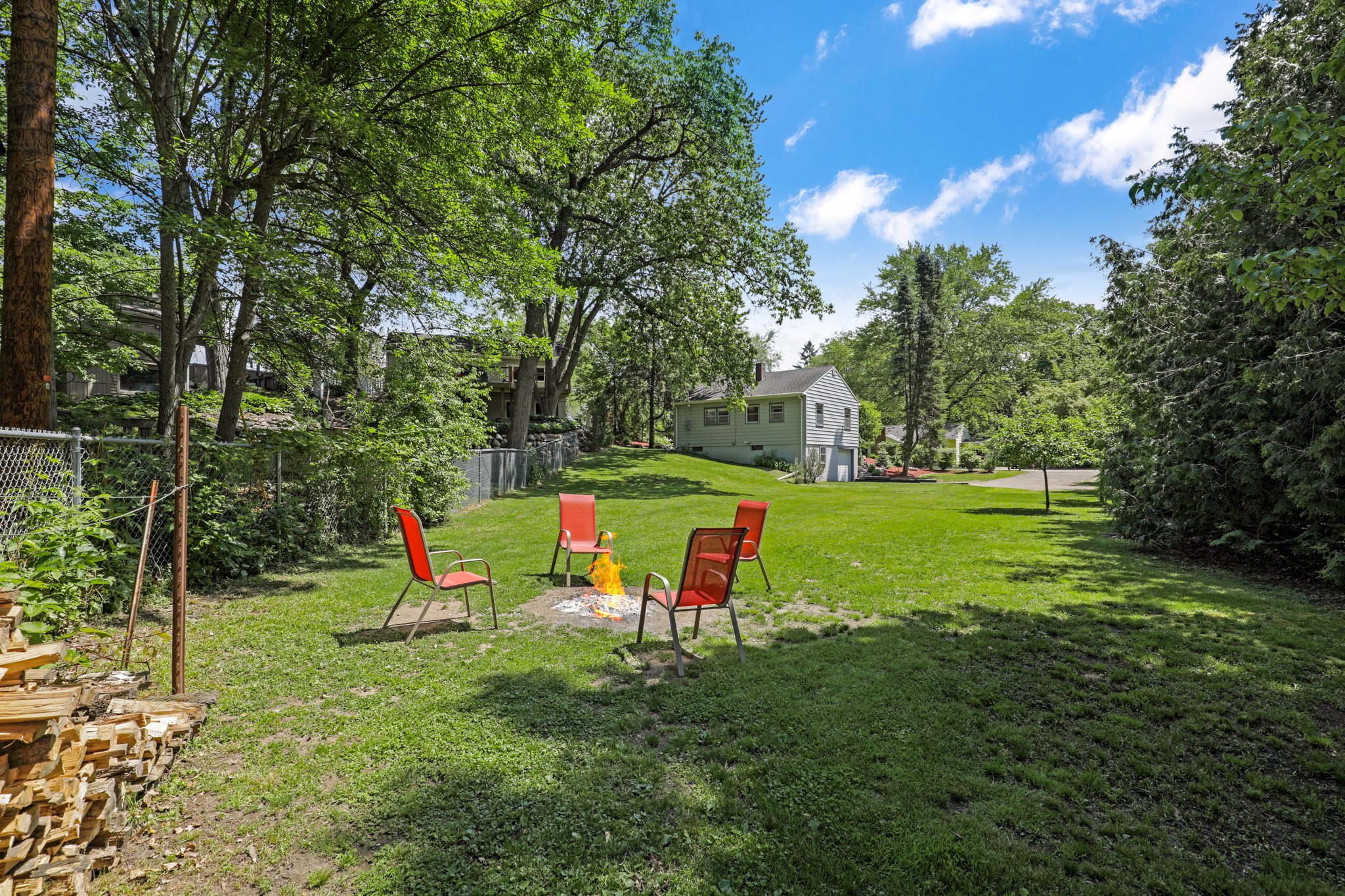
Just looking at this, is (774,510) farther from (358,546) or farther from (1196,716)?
(1196,716)

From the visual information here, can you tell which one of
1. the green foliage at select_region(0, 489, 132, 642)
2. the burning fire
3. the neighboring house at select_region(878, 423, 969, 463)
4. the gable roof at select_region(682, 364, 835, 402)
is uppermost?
the gable roof at select_region(682, 364, 835, 402)

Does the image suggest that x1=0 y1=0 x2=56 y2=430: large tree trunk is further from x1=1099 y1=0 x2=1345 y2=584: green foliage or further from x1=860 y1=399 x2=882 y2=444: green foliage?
x1=860 y1=399 x2=882 y2=444: green foliage

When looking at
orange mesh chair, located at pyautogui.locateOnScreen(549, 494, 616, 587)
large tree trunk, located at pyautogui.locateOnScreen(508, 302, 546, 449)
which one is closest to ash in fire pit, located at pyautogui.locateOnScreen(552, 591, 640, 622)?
orange mesh chair, located at pyautogui.locateOnScreen(549, 494, 616, 587)

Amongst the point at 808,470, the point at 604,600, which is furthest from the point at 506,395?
the point at 604,600

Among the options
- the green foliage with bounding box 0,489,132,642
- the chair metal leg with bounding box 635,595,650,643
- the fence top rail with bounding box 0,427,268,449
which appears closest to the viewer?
the green foliage with bounding box 0,489,132,642

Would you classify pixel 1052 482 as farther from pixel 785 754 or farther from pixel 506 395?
pixel 506 395

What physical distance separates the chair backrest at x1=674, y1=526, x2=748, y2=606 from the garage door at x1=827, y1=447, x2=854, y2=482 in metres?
27.9

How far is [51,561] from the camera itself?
3.28m

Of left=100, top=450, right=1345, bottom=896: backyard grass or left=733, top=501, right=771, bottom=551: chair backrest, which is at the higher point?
left=733, top=501, right=771, bottom=551: chair backrest

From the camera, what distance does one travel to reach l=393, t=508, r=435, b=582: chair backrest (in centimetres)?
531

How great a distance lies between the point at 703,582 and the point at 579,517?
320 centimetres

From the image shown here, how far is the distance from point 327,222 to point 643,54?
12.2 meters

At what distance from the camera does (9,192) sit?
428 cm

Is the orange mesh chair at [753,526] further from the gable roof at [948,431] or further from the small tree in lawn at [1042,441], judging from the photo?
the gable roof at [948,431]
